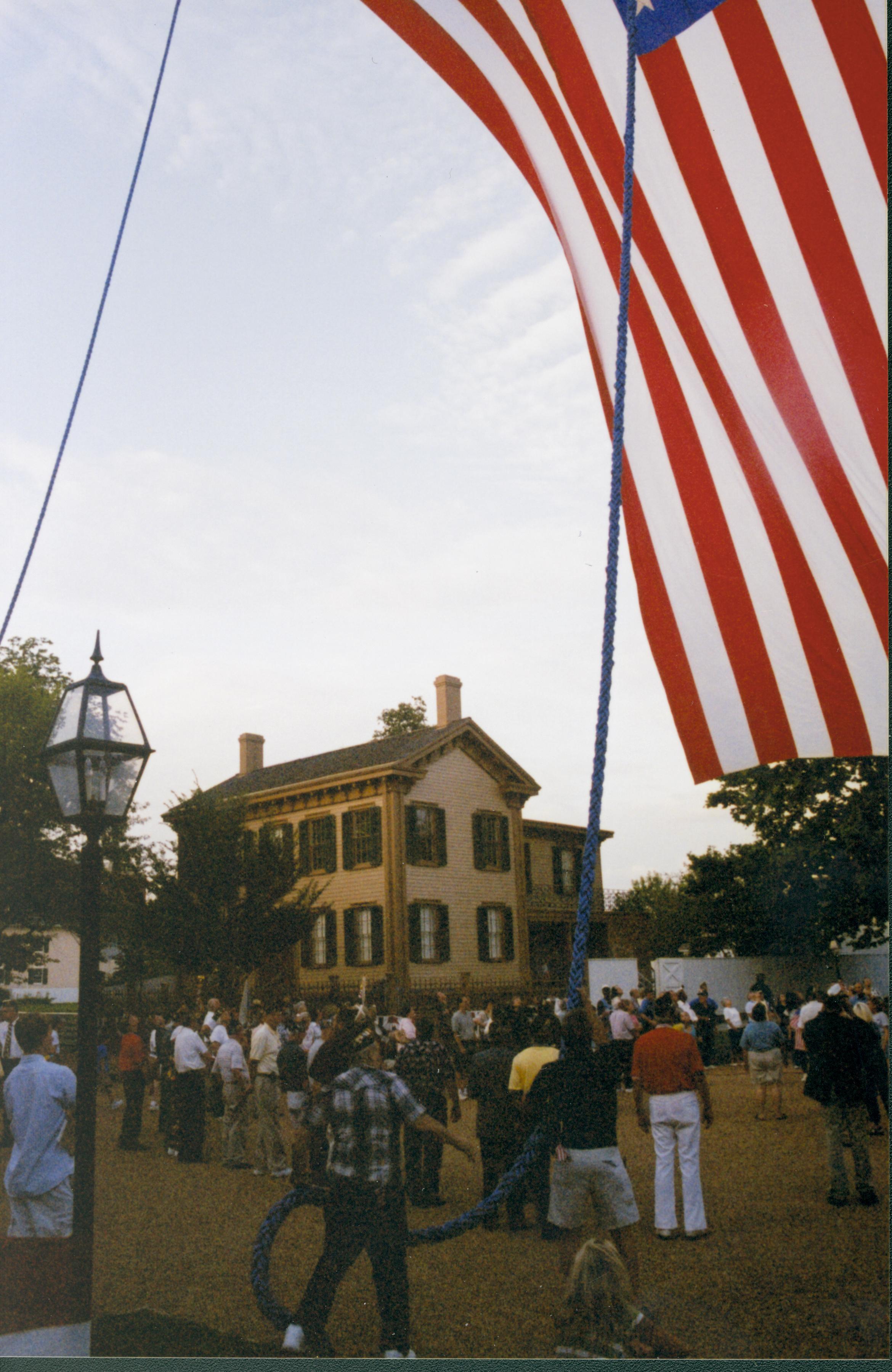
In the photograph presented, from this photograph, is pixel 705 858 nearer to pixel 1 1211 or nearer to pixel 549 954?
pixel 549 954

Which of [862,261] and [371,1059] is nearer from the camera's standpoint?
[862,261]

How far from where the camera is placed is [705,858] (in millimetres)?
31625

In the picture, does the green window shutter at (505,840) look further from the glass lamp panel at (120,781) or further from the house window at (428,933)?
the glass lamp panel at (120,781)

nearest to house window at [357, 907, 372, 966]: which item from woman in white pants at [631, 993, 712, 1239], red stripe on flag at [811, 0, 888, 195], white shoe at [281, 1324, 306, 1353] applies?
woman in white pants at [631, 993, 712, 1239]

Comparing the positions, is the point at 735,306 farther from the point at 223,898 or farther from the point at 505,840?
the point at 505,840

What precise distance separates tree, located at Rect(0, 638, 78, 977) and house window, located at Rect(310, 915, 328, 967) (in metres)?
7.04

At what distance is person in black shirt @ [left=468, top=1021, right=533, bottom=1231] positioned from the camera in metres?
8.20

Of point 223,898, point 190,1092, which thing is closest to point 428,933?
point 223,898

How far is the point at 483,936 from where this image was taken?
29.7 m

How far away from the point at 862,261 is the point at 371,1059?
13.9ft

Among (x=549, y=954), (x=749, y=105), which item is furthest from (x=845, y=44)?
(x=549, y=954)

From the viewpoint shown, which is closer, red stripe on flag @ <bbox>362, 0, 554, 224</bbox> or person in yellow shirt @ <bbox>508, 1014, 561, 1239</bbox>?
red stripe on flag @ <bbox>362, 0, 554, 224</bbox>

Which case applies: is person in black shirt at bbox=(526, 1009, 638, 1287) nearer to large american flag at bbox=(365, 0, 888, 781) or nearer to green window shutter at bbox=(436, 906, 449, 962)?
large american flag at bbox=(365, 0, 888, 781)

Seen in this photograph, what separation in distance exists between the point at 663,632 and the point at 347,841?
2552 centimetres
